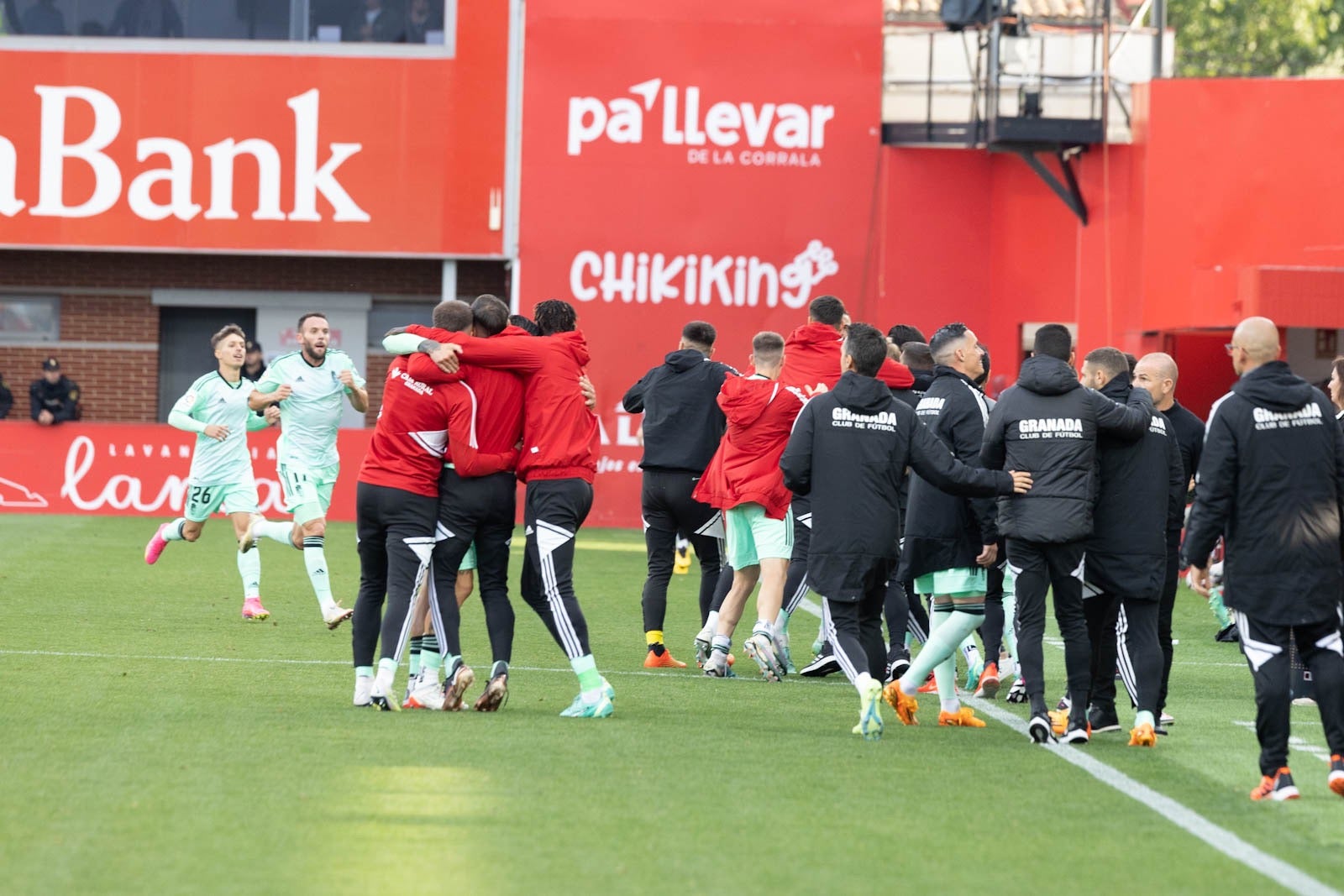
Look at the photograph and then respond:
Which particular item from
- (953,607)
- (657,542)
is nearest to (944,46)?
(657,542)

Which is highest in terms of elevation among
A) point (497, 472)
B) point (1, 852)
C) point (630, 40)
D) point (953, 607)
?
point (630, 40)

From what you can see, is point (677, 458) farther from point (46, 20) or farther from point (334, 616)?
point (46, 20)

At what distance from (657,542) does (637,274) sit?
12.4m

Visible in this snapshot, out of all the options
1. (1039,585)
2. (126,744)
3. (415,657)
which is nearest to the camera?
(126,744)

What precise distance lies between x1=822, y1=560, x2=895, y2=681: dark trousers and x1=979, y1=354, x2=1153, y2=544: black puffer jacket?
2.03ft

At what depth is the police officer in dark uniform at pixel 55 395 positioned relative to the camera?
2295 cm

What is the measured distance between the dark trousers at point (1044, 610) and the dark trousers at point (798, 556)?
2128 mm

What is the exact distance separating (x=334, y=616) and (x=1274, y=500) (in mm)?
6703

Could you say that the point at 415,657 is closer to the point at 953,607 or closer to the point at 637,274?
the point at 953,607

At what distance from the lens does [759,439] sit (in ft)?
34.1

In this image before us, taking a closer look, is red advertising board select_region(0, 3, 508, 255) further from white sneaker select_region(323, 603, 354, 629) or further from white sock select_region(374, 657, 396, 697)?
white sock select_region(374, 657, 396, 697)

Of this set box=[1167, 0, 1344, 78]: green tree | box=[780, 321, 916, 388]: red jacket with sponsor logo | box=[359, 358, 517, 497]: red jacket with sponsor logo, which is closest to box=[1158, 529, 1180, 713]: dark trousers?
box=[780, 321, 916, 388]: red jacket with sponsor logo

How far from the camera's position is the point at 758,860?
5.94 m

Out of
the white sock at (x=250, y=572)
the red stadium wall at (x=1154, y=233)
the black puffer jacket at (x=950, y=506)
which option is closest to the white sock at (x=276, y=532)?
the white sock at (x=250, y=572)
